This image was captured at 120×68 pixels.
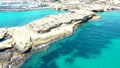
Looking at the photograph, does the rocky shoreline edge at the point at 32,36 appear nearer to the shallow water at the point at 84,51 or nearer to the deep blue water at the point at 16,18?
the shallow water at the point at 84,51

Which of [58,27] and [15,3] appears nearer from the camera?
[58,27]

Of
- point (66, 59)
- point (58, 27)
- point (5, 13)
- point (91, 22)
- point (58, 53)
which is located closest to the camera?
point (66, 59)

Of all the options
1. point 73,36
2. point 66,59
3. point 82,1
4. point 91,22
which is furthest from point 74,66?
point 82,1

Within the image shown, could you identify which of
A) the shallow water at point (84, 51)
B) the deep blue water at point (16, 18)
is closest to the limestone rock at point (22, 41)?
the shallow water at point (84, 51)

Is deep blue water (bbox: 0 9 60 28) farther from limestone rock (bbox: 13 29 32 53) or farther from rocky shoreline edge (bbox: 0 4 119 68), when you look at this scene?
limestone rock (bbox: 13 29 32 53)

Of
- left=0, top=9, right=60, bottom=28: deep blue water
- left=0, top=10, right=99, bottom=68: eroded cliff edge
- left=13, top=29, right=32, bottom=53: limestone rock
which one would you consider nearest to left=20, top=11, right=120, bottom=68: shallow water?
left=0, top=10, right=99, bottom=68: eroded cliff edge

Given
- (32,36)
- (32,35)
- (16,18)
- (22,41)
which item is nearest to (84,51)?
(22,41)

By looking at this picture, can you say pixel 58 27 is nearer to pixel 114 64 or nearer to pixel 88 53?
pixel 88 53
